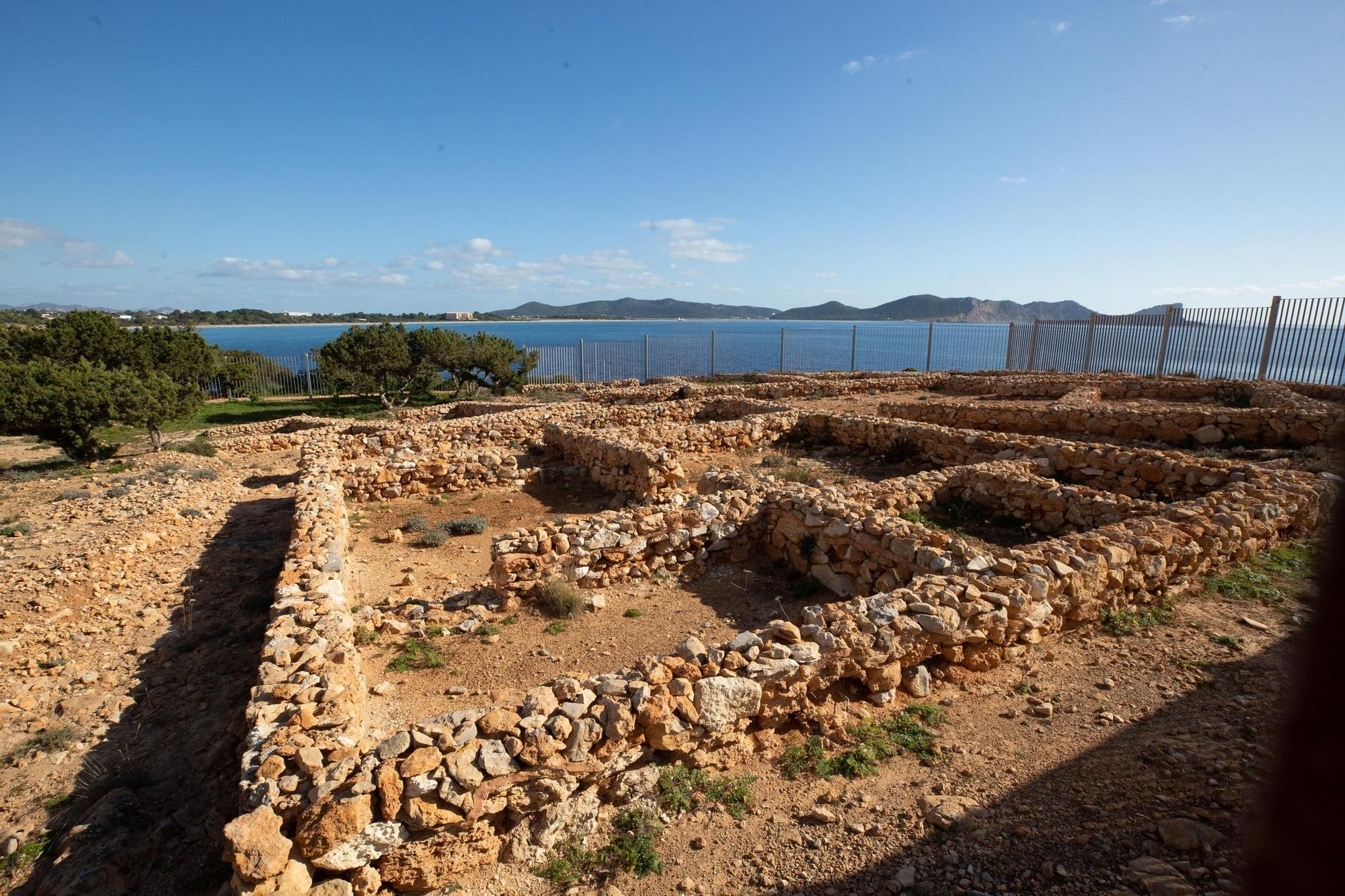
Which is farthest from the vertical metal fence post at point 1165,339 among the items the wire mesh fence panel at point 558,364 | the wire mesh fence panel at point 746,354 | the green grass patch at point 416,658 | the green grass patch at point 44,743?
the green grass patch at point 44,743

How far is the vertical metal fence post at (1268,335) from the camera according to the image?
61.0 ft

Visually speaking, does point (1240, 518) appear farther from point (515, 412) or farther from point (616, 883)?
point (515, 412)

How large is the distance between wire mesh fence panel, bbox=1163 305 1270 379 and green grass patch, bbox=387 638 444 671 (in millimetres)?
23142

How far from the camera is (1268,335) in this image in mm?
18922

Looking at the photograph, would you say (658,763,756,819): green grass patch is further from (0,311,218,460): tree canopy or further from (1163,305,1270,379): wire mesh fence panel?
(1163,305,1270,379): wire mesh fence panel

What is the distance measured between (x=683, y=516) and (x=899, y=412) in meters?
10.1

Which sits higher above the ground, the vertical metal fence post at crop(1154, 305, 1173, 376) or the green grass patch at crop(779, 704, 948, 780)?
the vertical metal fence post at crop(1154, 305, 1173, 376)

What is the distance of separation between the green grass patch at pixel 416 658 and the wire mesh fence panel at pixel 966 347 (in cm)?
3588

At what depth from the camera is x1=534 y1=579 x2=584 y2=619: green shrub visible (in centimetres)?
695

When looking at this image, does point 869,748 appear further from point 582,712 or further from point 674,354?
point 674,354

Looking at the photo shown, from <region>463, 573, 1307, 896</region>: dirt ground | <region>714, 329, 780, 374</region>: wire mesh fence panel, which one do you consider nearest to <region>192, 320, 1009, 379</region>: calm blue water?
<region>714, 329, 780, 374</region>: wire mesh fence panel

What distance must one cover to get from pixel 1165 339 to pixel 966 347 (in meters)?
64.4

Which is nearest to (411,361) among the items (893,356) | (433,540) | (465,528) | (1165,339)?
(465,528)

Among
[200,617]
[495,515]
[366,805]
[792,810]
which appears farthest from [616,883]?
[495,515]
